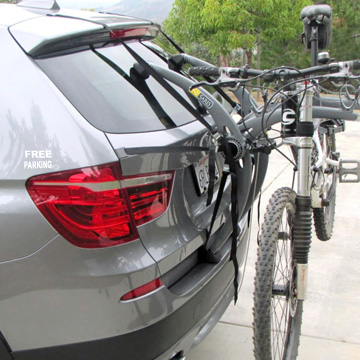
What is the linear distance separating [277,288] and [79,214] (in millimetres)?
1046

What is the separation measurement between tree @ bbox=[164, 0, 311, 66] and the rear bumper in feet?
38.6

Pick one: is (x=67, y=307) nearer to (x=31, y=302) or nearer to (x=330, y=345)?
(x=31, y=302)

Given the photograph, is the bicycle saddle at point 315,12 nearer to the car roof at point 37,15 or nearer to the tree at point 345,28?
the car roof at point 37,15

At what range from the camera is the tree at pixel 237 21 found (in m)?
12.9

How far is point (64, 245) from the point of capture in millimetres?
1743

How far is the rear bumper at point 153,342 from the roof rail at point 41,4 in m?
1.50

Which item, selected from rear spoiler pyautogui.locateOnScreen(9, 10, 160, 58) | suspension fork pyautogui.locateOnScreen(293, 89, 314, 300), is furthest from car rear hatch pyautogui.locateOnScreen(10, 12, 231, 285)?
suspension fork pyautogui.locateOnScreen(293, 89, 314, 300)

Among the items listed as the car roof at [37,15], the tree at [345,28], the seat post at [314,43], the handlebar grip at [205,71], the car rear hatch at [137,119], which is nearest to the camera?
the car rear hatch at [137,119]

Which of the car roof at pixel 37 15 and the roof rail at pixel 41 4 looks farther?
the roof rail at pixel 41 4

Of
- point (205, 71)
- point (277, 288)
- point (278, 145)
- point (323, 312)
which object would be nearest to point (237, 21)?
point (323, 312)

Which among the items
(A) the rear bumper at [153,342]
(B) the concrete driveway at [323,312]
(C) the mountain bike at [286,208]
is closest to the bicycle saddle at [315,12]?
(C) the mountain bike at [286,208]

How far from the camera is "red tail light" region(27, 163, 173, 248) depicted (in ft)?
5.72

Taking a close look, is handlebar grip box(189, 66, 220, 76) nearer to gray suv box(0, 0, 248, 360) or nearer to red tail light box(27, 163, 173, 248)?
gray suv box(0, 0, 248, 360)

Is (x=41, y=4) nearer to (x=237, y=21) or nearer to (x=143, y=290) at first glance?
(x=143, y=290)
